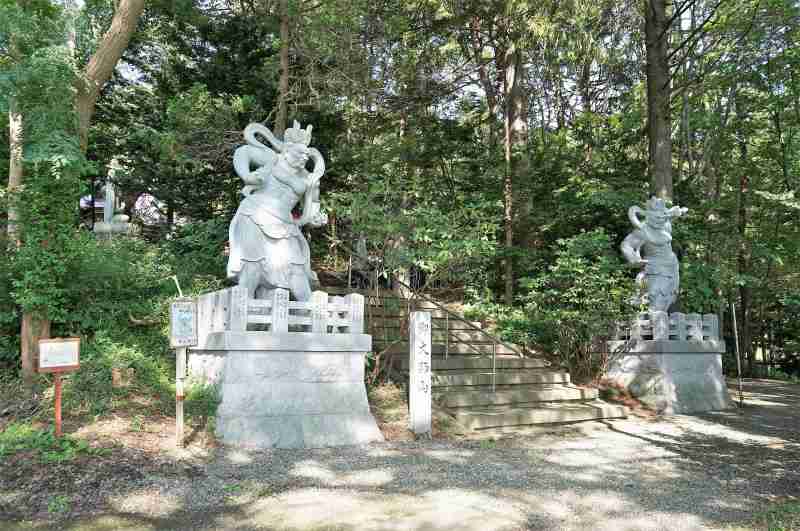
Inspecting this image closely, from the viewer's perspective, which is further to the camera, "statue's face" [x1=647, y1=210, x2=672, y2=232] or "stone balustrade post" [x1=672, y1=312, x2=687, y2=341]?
"statue's face" [x1=647, y1=210, x2=672, y2=232]

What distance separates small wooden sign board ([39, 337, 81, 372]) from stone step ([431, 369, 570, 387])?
4884 mm

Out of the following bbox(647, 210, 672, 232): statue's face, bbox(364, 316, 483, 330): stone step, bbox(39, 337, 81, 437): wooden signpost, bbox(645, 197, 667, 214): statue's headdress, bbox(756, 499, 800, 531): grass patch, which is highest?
bbox(645, 197, 667, 214): statue's headdress

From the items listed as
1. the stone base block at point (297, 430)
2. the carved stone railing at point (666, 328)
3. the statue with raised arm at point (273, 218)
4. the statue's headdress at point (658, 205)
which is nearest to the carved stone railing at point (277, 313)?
the statue with raised arm at point (273, 218)

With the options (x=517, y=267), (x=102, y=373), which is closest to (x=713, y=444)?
(x=517, y=267)

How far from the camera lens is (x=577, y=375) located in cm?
1126

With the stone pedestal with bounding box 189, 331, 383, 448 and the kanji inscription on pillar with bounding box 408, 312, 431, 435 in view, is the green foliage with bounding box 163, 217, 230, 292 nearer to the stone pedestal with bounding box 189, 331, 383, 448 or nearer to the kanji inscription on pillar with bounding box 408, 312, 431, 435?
the stone pedestal with bounding box 189, 331, 383, 448

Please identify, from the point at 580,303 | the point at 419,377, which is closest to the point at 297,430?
the point at 419,377

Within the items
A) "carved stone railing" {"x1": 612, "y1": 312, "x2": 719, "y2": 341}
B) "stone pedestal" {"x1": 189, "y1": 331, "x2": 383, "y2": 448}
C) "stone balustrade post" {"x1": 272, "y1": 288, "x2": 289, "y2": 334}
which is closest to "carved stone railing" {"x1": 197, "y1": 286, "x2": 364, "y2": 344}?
"stone balustrade post" {"x1": 272, "y1": 288, "x2": 289, "y2": 334}

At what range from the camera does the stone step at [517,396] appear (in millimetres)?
8453

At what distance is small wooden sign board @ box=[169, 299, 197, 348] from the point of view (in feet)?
19.5

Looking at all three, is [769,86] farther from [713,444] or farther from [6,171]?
[6,171]

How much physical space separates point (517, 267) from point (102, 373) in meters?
9.21

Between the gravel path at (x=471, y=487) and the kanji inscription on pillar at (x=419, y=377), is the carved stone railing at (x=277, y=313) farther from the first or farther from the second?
the gravel path at (x=471, y=487)

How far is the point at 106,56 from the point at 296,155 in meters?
3.14
